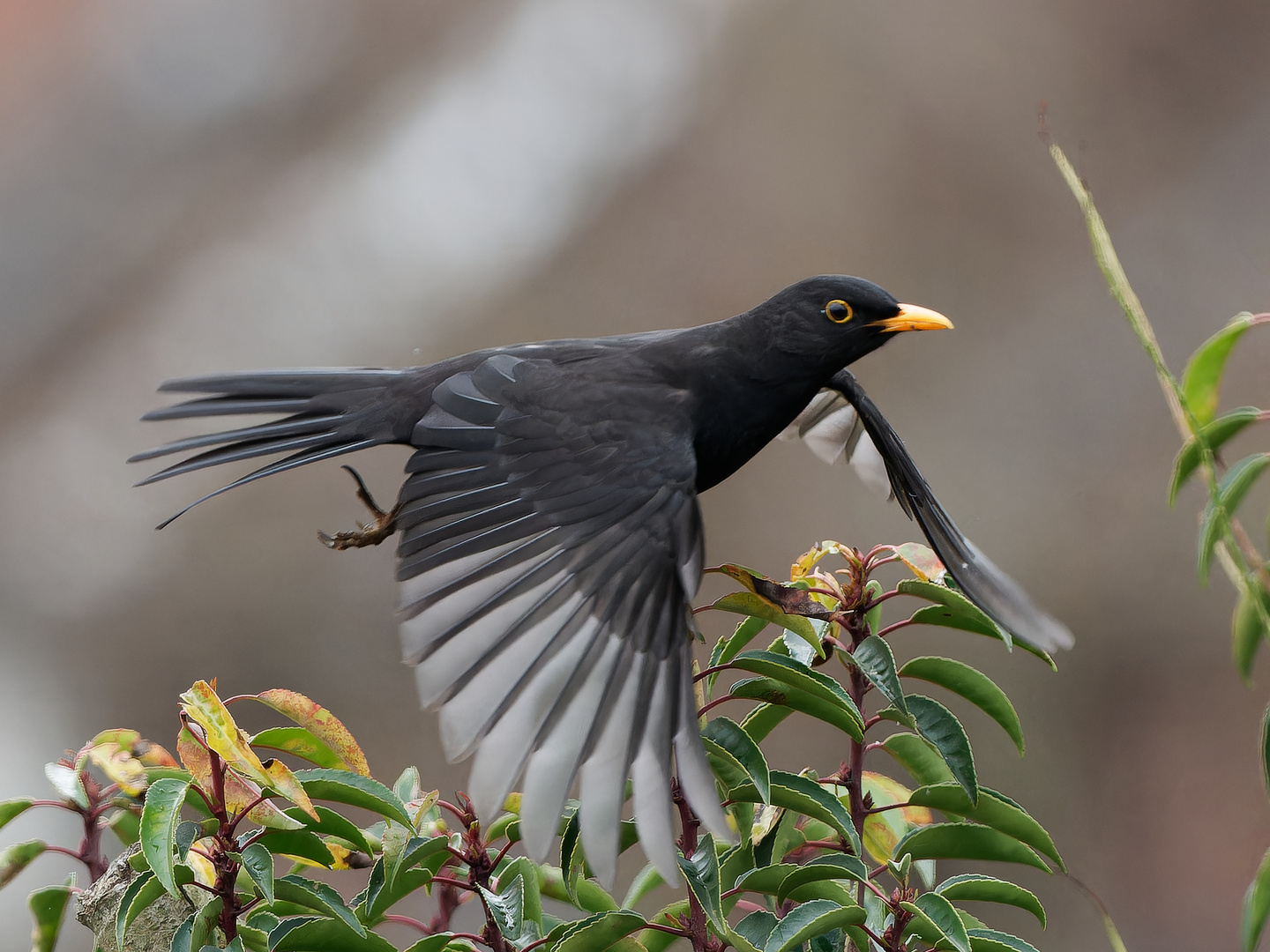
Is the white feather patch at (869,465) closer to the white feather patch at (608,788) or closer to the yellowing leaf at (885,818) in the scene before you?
the yellowing leaf at (885,818)

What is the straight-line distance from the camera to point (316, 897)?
151 cm

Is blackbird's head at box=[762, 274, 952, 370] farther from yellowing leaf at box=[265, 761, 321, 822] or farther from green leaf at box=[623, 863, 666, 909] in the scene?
yellowing leaf at box=[265, 761, 321, 822]

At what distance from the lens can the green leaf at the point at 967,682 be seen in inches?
68.2

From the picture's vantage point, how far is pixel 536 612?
6.22 ft

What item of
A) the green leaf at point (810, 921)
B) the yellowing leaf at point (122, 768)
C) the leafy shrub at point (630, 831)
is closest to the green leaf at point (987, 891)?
the leafy shrub at point (630, 831)

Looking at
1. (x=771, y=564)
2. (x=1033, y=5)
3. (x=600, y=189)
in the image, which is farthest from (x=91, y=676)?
(x=1033, y=5)

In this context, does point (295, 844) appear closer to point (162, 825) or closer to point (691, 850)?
point (162, 825)

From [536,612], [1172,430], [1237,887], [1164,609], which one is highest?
[536,612]

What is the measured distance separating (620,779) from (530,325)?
5521mm

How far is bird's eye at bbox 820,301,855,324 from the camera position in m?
2.44

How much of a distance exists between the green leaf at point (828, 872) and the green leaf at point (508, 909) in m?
0.36

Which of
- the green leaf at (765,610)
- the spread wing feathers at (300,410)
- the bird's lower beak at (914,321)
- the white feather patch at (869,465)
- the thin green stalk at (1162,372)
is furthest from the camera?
the white feather patch at (869,465)

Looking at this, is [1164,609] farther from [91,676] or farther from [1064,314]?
[91,676]

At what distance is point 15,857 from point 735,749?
A: 3.43 ft
